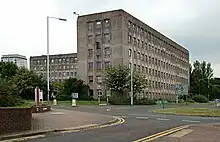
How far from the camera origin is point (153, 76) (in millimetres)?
101812

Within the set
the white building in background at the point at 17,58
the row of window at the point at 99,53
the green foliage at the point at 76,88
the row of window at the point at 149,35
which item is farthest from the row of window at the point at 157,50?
the white building in background at the point at 17,58

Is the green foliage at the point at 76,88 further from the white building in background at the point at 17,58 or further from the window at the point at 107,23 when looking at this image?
the white building in background at the point at 17,58

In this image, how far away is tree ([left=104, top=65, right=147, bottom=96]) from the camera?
7638cm

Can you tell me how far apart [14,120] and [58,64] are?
129633 mm

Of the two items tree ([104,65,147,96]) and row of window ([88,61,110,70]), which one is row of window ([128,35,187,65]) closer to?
row of window ([88,61,110,70])

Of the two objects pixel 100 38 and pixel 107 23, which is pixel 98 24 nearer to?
pixel 107 23

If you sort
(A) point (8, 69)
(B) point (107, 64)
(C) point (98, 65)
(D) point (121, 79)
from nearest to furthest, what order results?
(D) point (121, 79)
(B) point (107, 64)
(C) point (98, 65)
(A) point (8, 69)

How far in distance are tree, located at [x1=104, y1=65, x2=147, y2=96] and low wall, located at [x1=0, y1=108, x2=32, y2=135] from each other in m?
58.9

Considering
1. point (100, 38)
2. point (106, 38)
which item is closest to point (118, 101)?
point (106, 38)

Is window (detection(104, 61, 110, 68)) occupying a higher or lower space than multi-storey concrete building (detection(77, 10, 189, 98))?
lower

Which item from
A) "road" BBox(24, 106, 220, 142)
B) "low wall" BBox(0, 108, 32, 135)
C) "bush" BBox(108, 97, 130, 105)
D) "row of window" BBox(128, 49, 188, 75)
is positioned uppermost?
"row of window" BBox(128, 49, 188, 75)

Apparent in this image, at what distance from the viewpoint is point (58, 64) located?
145000 millimetres

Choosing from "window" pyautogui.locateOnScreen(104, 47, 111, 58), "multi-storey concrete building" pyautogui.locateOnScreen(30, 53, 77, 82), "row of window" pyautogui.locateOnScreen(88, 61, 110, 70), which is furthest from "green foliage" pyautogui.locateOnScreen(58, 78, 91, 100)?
"multi-storey concrete building" pyautogui.locateOnScreen(30, 53, 77, 82)

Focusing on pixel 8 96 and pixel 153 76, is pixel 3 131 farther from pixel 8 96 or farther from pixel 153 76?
pixel 153 76
